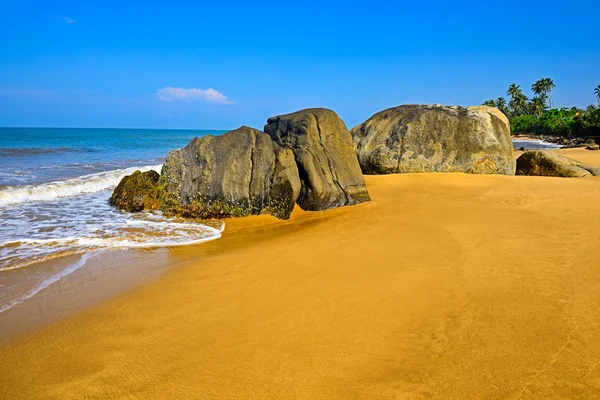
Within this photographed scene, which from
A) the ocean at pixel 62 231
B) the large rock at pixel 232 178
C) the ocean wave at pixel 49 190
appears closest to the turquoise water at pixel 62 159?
the ocean wave at pixel 49 190

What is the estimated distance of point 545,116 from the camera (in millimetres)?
67750

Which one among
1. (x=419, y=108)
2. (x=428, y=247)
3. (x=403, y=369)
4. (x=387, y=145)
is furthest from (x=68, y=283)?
(x=419, y=108)

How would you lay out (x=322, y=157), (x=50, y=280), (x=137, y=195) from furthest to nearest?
1. (x=322, y=157)
2. (x=137, y=195)
3. (x=50, y=280)

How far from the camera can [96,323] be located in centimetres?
357

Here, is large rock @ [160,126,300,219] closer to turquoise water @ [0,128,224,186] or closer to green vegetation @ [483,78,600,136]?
turquoise water @ [0,128,224,186]

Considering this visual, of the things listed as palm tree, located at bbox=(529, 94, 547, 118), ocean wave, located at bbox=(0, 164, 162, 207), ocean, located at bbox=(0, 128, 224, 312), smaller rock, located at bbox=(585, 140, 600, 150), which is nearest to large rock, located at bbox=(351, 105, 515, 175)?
ocean, located at bbox=(0, 128, 224, 312)

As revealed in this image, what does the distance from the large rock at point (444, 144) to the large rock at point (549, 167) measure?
74 centimetres

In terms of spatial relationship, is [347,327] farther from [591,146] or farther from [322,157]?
[591,146]

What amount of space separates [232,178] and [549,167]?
36.1 feet

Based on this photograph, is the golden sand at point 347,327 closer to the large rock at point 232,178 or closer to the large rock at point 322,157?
the large rock at point 232,178

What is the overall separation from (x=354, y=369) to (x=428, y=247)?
3.12 meters

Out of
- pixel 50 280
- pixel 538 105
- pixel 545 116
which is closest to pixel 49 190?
pixel 50 280

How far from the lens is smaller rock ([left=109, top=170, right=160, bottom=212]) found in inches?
340

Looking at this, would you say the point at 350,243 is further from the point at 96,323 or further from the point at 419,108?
the point at 419,108
